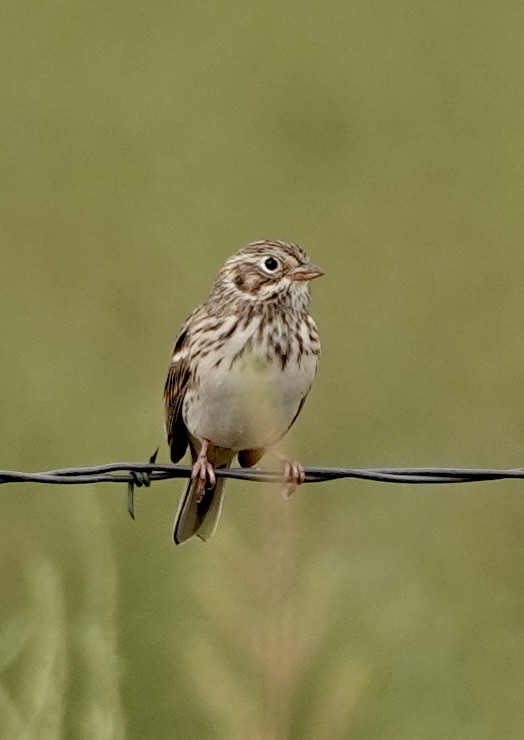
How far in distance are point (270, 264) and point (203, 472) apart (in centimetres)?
101

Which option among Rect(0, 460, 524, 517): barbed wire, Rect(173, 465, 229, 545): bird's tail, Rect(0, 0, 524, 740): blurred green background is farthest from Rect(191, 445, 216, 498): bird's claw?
Rect(0, 460, 524, 517): barbed wire

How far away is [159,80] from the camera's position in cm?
1742

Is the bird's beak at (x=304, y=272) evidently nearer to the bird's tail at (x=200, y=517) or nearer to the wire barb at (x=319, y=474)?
the bird's tail at (x=200, y=517)

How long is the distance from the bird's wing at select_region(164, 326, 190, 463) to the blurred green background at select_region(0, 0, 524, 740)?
1.39 feet

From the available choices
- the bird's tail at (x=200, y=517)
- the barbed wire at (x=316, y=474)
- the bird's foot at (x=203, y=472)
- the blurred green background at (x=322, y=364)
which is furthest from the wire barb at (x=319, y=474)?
the bird's tail at (x=200, y=517)

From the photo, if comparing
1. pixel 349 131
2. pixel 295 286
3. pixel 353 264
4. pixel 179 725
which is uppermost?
pixel 349 131

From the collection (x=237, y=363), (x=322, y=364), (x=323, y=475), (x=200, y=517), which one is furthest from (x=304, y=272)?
(x=322, y=364)

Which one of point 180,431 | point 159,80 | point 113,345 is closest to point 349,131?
point 159,80

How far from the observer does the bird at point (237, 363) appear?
6.82 metres

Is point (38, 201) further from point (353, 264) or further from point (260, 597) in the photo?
point (260, 597)

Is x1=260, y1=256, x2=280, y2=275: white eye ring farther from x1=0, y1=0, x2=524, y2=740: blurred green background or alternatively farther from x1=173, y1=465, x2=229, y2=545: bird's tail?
x1=0, y1=0, x2=524, y2=740: blurred green background

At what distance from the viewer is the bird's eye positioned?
23.7 feet

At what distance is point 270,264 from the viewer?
23.8ft

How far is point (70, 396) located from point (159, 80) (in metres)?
5.94
